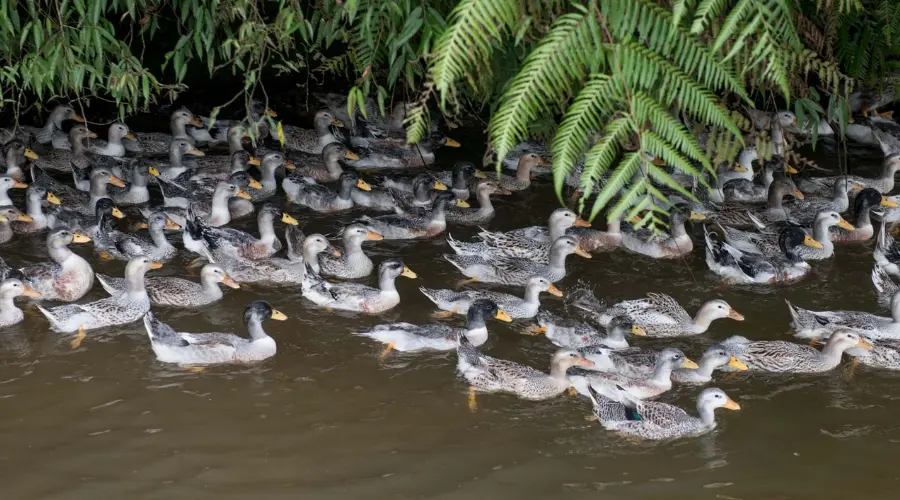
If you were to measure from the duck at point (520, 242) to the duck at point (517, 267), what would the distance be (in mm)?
264

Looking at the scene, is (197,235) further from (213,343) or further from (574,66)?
(574,66)

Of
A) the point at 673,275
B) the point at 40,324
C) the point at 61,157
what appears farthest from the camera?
the point at 61,157

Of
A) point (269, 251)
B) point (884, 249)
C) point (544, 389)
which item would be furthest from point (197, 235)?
point (884, 249)

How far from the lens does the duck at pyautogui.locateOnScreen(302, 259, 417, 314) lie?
9961 mm

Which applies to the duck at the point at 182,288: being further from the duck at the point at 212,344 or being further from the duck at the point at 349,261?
the duck at the point at 349,261

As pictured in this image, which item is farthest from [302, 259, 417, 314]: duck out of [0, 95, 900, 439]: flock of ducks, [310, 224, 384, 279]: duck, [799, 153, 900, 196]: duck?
[799, 153, 900, 196]: duck

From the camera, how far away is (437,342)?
9180mm

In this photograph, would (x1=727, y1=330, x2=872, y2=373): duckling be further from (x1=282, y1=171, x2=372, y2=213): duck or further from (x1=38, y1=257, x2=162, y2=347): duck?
(x1=282, y1=171, x2=372, y2=213): duck

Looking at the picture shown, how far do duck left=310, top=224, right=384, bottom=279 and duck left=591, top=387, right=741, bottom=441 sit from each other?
340 cm

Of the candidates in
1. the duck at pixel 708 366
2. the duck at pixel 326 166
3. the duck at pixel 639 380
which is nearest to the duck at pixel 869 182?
the duck at pixel 708 366

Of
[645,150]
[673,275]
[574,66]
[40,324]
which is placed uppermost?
[574,66]

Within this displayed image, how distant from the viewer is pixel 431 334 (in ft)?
30.1

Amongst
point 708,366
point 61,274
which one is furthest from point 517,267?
point 61,274

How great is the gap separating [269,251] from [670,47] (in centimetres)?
674
